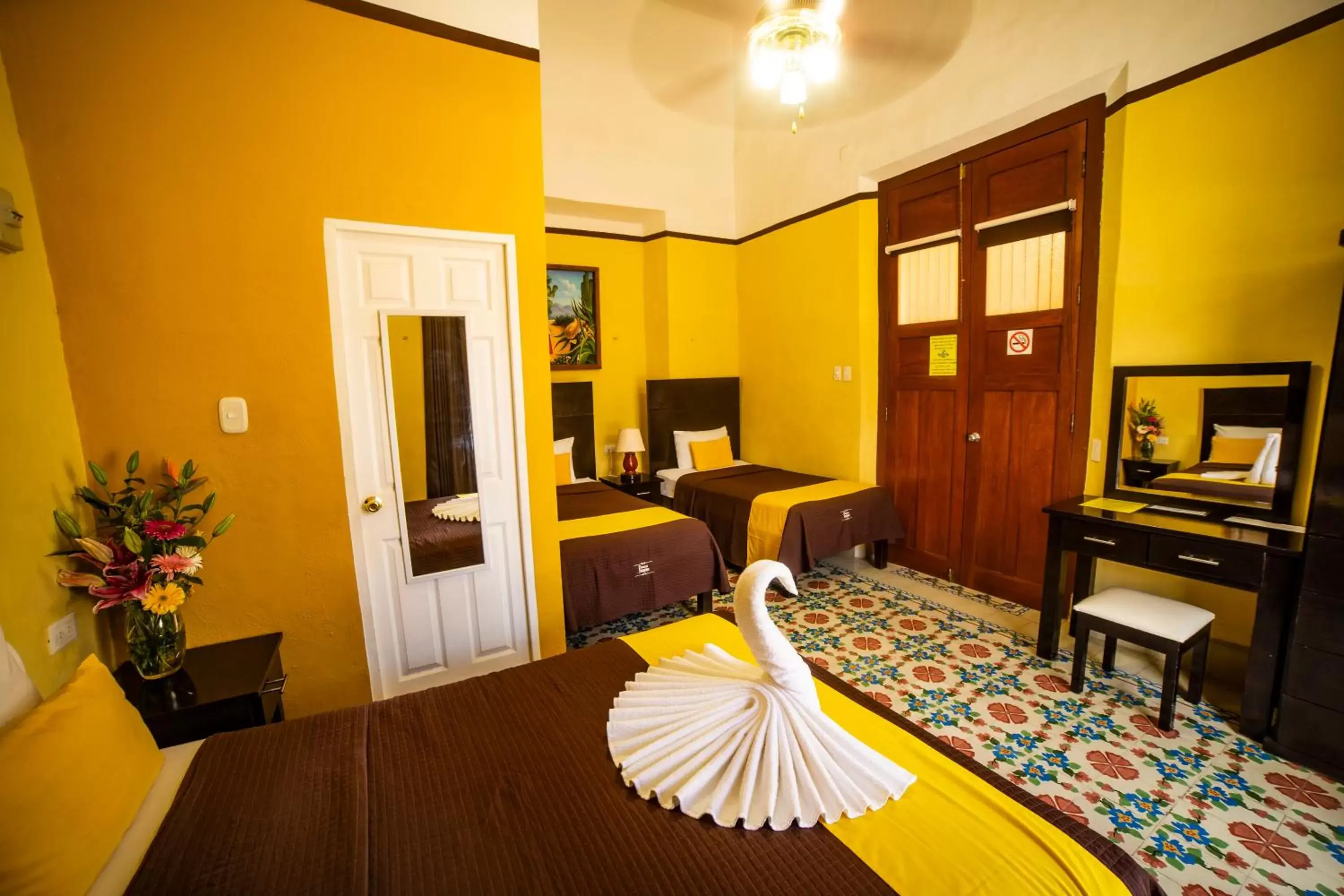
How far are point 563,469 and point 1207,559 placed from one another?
3.70 m

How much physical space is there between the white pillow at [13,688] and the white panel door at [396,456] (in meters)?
0.92

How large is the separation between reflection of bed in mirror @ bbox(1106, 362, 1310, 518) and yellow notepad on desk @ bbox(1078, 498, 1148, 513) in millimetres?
59

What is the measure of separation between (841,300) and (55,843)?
440 centimetres

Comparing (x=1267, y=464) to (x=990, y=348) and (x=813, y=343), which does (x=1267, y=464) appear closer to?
(x=990, y=348)

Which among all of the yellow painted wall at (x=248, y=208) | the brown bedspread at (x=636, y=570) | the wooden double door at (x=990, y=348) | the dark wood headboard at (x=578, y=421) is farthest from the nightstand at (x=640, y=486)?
the yellow painted wall at (x=248, y=208)

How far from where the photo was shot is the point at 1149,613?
2.25 metres

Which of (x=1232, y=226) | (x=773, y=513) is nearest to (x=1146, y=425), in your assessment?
(x=1232, y=226)

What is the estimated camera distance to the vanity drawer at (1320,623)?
1.86 meters

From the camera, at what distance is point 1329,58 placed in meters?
2.07

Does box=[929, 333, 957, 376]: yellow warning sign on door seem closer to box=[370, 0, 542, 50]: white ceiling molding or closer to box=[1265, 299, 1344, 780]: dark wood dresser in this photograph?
box=[1265, 299, 1344, 780]: dark wood dresser

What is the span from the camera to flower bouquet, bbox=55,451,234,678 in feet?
5.11

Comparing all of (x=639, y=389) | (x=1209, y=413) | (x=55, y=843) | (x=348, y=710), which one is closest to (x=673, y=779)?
(x=348, y=710)

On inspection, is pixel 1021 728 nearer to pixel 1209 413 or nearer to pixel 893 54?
pixel 1209 413

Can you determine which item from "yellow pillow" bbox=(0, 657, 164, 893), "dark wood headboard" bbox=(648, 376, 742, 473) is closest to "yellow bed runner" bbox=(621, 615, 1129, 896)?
"yellow pillow" bbox=(0, 657, 164, 893)
